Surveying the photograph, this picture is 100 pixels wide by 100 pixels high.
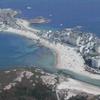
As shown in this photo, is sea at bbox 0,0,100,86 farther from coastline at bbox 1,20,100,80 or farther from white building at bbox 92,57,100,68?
white building at bbox 92,57,100,68

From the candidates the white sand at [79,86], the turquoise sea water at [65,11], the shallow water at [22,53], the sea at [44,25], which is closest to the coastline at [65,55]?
the sea at [44,25]

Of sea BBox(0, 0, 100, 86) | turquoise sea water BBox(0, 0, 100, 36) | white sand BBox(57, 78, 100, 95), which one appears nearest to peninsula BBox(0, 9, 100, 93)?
sea BBox(0, 0, 100, 86)

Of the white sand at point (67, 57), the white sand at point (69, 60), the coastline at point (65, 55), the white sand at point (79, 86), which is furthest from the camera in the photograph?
the coastline at point (65, 55)

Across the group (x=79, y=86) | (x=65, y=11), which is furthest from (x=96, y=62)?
(x=65, y=11)

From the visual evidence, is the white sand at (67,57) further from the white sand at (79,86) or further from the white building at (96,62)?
the white sand at (79,86)

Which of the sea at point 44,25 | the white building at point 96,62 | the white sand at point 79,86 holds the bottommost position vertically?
the white sand at point 79,86

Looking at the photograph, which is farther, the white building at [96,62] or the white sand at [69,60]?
A: the white building at [96,62]

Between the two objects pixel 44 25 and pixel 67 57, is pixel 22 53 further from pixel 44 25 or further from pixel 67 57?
pixel 44 25
